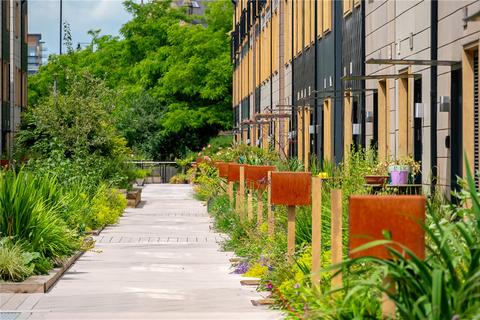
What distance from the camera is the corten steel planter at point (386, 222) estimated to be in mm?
6609

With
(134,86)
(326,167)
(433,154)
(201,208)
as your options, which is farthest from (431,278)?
(134,86)

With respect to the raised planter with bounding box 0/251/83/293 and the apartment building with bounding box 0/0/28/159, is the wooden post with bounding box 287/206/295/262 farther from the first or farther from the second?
the apartment building with bounding box 0/0/28/159

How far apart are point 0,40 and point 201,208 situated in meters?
14.0

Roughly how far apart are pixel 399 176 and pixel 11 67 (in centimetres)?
3348

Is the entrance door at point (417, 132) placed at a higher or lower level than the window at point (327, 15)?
lower

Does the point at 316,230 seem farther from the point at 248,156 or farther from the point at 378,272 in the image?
the point at 248,156

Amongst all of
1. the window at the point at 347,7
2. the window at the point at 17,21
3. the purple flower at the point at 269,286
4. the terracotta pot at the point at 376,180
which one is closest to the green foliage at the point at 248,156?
the window at the point at 347,7

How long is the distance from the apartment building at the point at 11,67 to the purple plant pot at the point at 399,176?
2578 cm

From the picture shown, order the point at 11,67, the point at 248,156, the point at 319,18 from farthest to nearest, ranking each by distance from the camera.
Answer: the point at 11,67 < the point at 248,156 < the point at 319,18

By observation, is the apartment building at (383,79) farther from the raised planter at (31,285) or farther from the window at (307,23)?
the raised planter at (31,285)

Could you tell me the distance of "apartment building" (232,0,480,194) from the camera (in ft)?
52.5

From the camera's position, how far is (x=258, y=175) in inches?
688

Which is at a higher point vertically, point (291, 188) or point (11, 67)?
point (11, 67)

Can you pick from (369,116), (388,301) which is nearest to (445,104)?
(369,116)
